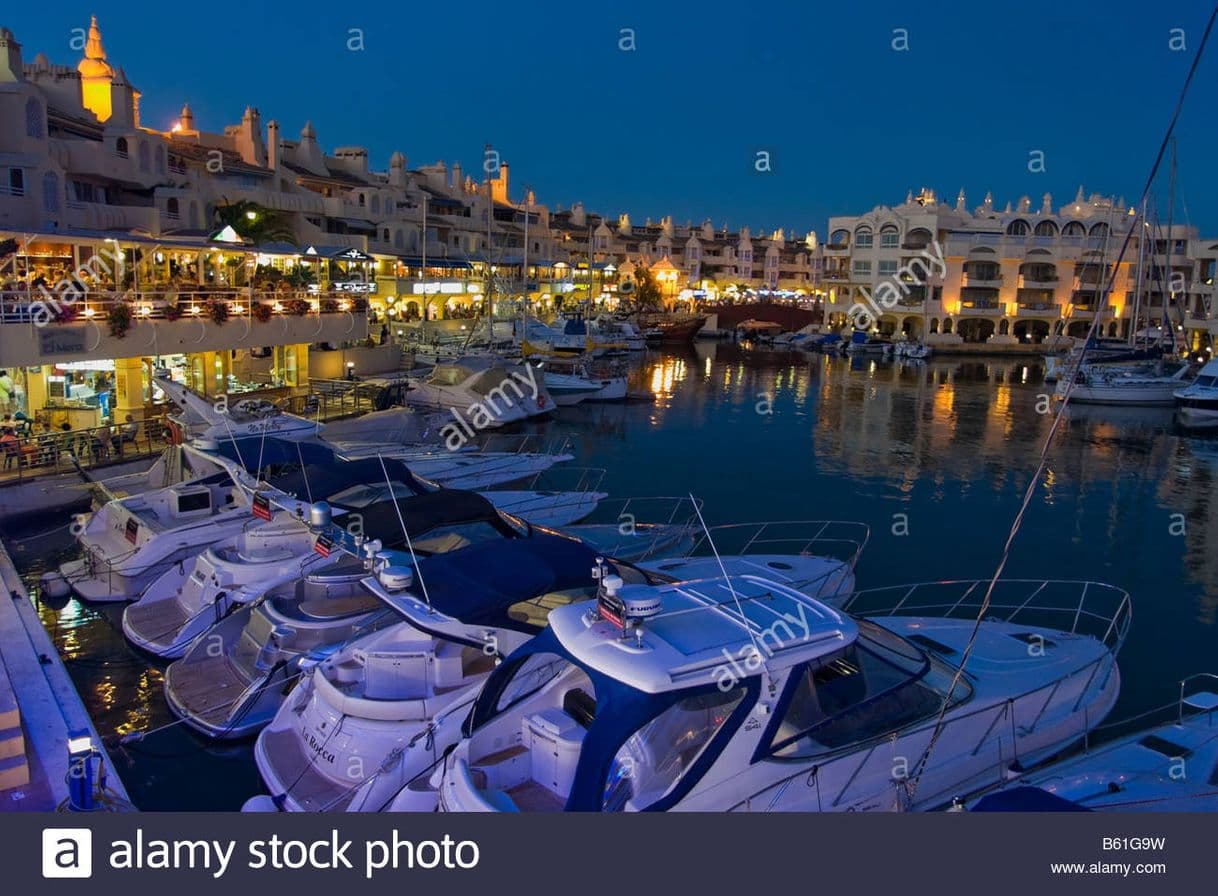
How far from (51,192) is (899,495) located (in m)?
29.3

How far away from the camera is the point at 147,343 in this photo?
22.8 m

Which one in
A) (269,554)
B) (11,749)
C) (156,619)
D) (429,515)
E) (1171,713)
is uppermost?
(429,515)

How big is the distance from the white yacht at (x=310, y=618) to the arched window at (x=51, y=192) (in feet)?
83.9

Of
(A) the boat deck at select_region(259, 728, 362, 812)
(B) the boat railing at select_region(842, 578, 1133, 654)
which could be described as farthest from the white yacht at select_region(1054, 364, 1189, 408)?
(A) the boat deck at select_region(259, 728, 362, 812)

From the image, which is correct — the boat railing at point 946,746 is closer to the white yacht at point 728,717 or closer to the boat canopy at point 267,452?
the white yacht at point 728,717

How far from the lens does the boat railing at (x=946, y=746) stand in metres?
8.09

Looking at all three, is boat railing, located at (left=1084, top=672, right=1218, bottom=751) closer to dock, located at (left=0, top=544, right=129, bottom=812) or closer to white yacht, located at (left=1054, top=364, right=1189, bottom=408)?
dock, located at (left=0, top=544, right=129, bottom=812)

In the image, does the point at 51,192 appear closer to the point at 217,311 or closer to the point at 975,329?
the point at 217,311

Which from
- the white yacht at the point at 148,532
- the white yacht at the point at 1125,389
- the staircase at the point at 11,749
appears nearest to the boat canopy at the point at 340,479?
the white yacht at the point at 148,532

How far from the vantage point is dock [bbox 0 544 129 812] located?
27.7 feet

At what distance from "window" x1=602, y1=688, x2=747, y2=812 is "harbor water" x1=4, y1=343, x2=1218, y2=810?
5028 millimetres

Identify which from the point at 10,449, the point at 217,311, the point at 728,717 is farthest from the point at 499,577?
the point at 217,311

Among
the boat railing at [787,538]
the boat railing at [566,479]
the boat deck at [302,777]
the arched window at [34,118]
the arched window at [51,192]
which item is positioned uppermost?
the arched window at [34,118]

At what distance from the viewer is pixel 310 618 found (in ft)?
40.5
